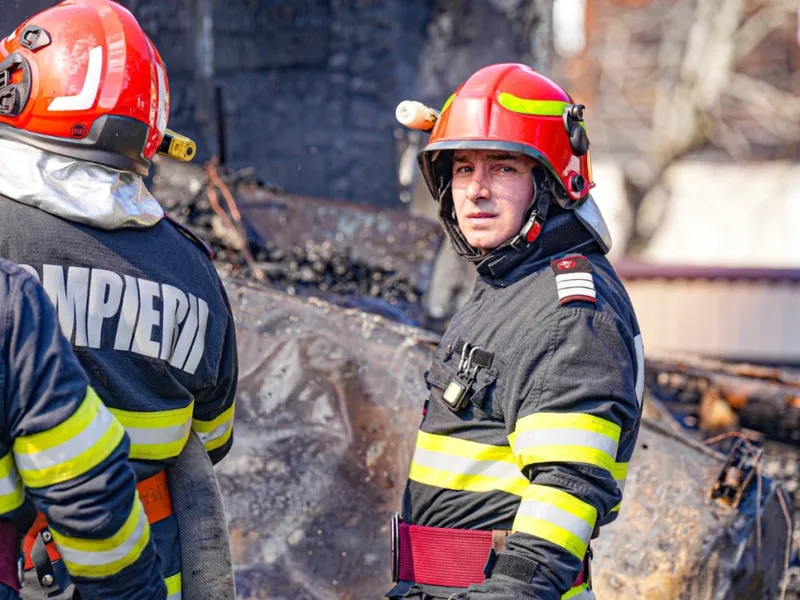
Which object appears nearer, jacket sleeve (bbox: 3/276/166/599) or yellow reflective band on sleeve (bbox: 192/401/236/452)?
jacket sleeve (bbox: 3/276/166/599)

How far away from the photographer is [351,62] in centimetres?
776

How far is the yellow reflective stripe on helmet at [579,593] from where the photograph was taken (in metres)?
2.20

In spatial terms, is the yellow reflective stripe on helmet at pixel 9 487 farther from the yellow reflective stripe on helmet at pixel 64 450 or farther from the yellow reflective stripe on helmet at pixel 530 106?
the yellow reflective stripe on helmet at pixel 530 106

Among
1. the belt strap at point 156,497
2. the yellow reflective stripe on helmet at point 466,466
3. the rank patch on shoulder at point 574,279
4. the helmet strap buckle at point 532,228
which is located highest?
the helmet strap buckle at point 532,228

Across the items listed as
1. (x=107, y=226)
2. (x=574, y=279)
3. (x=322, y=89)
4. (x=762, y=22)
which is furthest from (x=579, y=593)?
(x=762, y=22)

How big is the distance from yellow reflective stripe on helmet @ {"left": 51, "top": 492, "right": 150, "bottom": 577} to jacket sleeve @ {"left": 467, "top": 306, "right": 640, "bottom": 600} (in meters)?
0.71

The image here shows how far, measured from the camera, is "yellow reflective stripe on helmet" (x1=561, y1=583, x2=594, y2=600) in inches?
86.7

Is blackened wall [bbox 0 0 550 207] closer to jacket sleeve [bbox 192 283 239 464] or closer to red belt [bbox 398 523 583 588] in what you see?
jacket sleeve [bbox 192 283 239 464]

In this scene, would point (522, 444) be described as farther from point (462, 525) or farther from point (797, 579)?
point (797, 579)

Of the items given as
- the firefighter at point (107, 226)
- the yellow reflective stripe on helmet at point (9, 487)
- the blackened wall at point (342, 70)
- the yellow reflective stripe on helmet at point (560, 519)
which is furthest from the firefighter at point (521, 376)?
the blackened wall at point (342, 70)

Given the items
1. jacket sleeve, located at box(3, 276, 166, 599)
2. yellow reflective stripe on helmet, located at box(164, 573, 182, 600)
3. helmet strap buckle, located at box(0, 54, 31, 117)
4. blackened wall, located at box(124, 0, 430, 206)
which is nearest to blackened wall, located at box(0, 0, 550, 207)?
blackened wall, located at box(124, 0, 430, 206)

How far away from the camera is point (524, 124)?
7.62 ft

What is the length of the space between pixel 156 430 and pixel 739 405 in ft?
14.7

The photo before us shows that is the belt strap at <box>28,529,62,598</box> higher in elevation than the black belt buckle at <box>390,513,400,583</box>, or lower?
higher
